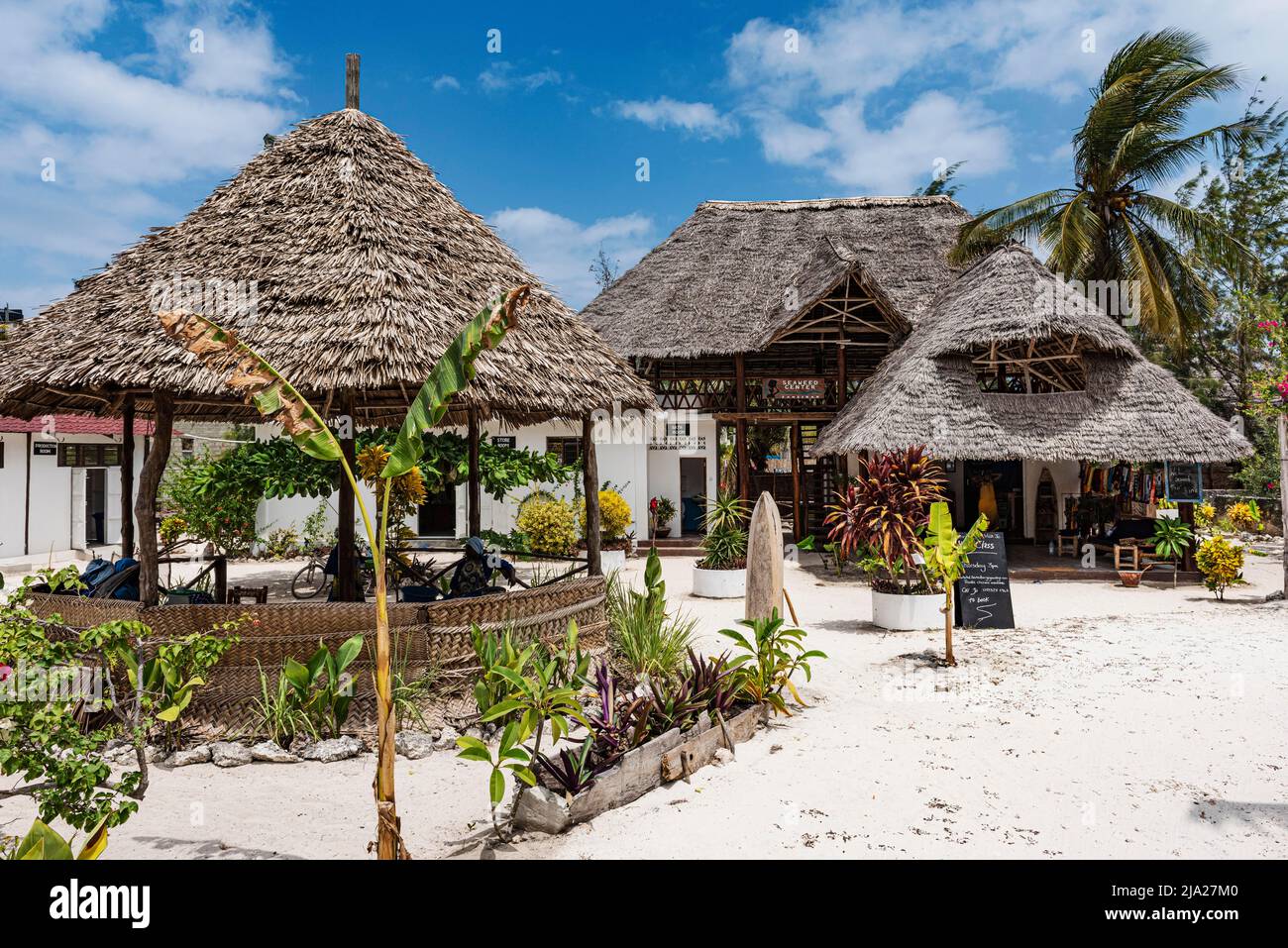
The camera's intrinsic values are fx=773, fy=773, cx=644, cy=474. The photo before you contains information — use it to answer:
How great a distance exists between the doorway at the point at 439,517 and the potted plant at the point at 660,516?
4.54 metres

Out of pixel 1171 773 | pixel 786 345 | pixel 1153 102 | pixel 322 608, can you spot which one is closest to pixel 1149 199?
pixel 1153 102

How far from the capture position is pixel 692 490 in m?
19.9

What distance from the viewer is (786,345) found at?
17.5 metres

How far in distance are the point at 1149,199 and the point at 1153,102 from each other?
1992mm

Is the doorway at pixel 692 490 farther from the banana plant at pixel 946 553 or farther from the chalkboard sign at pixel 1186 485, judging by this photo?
the banana plant at pixel 946 553

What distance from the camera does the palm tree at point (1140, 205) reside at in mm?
16203

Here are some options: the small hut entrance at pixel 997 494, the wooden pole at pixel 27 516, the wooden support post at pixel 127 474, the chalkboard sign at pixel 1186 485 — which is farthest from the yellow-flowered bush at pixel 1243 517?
the wooden pole at pixel 27 516

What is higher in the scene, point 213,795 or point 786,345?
point 786,345

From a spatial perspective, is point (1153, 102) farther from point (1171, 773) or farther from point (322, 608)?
point (322, 608)

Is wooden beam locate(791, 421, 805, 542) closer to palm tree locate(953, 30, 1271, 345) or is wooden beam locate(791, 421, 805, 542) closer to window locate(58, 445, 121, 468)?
palm tree locate(953, 30, 1271, 345)

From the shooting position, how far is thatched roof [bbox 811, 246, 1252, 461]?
43.1 feet

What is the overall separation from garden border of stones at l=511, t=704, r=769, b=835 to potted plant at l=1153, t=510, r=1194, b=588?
34.5 ft

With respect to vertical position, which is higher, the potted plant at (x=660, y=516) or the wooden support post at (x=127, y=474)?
the wooden support post at (x=127, y=474)

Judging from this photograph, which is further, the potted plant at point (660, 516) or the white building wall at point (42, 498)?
the potted plant at point (660, 516)
